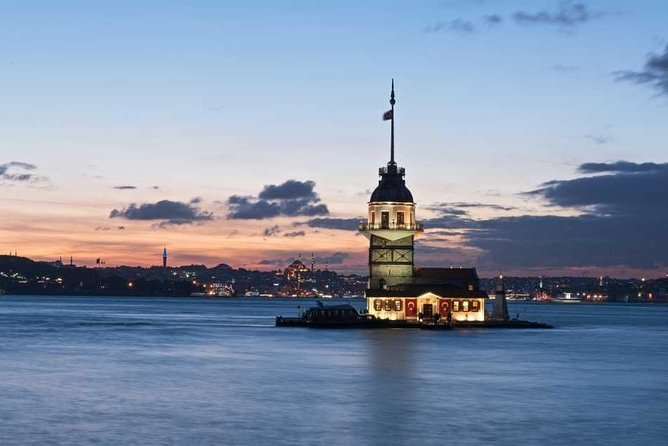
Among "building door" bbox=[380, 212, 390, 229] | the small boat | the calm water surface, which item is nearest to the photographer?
the calm water surface

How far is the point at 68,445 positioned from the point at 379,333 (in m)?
72.1

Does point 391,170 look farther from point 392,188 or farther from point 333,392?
point 333,392

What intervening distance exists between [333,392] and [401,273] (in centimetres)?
6388

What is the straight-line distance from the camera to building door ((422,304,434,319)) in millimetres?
121769

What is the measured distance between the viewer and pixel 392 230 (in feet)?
399

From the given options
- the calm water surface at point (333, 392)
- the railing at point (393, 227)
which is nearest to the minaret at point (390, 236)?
the railing at point (393, 227)

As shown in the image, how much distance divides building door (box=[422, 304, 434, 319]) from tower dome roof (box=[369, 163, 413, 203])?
1182 centimetres

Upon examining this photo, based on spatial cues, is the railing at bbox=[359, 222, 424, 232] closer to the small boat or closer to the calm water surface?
the small boat

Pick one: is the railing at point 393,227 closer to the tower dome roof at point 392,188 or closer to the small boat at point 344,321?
the tower dome roof at point 392,188

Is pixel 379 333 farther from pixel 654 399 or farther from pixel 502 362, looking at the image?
pixel 654 399

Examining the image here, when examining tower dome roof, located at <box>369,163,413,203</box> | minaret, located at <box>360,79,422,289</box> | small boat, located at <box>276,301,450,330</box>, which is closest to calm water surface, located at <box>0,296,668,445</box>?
small boat, located at <box>276,301,450,330</box>

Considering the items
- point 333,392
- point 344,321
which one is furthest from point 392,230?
point 333,392

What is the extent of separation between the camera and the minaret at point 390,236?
122062mm

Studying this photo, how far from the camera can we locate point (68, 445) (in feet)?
135
